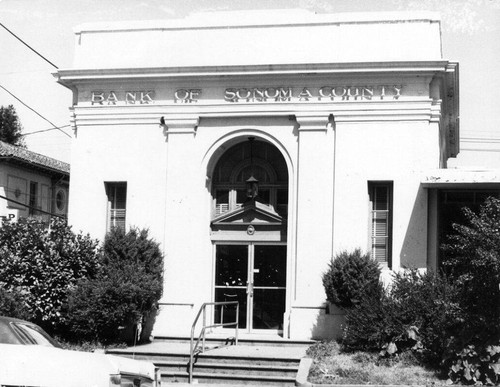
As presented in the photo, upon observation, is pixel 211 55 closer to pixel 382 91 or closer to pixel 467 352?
pixel 382 91

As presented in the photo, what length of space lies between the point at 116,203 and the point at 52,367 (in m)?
11.8

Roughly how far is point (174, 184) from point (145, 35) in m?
3.88

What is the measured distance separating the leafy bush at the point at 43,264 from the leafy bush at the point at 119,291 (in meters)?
0.45

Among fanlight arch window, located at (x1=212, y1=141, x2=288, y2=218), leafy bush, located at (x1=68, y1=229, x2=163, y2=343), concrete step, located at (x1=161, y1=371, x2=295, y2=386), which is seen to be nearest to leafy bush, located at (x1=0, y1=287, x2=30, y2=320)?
leafy bush, located at (x1=68, y1=229, x2=163, y2=343)

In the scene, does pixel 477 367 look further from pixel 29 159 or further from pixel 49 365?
pixel 29 159

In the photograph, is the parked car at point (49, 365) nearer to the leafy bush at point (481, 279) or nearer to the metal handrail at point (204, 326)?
the metal handrail at point (204, 326)

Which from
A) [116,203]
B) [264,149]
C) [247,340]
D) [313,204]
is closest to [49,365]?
[247,340]

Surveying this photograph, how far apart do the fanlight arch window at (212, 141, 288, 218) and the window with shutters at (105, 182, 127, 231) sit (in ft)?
7.35

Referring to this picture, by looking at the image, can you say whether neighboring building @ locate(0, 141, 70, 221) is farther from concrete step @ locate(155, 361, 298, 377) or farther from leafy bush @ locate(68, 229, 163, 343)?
concrete step @ locate(155, 361, 298, 377)

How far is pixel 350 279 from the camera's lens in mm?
19438

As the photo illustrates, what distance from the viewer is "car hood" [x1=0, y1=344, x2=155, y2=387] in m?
10.7

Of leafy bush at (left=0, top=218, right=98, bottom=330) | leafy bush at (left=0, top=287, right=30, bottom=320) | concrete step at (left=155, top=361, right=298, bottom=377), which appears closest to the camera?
concrete step at (left=155, top=361, right=298, bottom=377)

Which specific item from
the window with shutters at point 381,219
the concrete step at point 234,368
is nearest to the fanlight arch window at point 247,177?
the window with shutters at point 381,219

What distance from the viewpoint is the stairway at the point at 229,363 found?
17.8 meters
